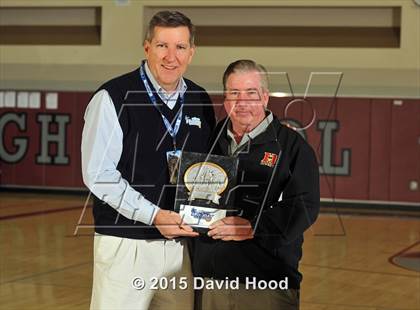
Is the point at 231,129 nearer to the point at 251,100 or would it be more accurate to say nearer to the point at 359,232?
the point at 251,100

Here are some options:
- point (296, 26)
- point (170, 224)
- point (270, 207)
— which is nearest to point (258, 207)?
point (270, 207)

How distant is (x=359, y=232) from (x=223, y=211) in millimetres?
10655

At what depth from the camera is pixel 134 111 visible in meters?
3.44

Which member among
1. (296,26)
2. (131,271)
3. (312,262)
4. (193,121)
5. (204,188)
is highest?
(296,26)

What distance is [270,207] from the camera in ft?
11.4

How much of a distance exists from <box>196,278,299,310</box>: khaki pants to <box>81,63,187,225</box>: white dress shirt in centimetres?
56

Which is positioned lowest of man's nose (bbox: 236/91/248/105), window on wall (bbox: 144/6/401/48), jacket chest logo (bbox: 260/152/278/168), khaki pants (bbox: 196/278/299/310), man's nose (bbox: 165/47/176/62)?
khaki pants (bbox: 196/278/299/310)

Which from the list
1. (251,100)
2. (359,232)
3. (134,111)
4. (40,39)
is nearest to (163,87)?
(134,111)

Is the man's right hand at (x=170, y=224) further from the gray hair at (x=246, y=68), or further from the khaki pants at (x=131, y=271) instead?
the gray hair at (x=246, y=68)

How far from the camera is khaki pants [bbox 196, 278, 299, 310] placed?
3545mm

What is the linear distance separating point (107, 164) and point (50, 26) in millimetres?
17152

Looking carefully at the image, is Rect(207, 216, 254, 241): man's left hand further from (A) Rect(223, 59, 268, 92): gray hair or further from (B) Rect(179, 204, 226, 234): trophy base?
(A) Rect(223, 59, 268, 92): gray hair

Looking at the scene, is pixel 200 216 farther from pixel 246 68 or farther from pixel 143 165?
pixel 246 68

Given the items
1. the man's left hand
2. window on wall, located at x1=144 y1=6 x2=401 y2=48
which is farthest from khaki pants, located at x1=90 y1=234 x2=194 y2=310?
window on wall, located at x1=144 y1=6 x2=401 y2=48
